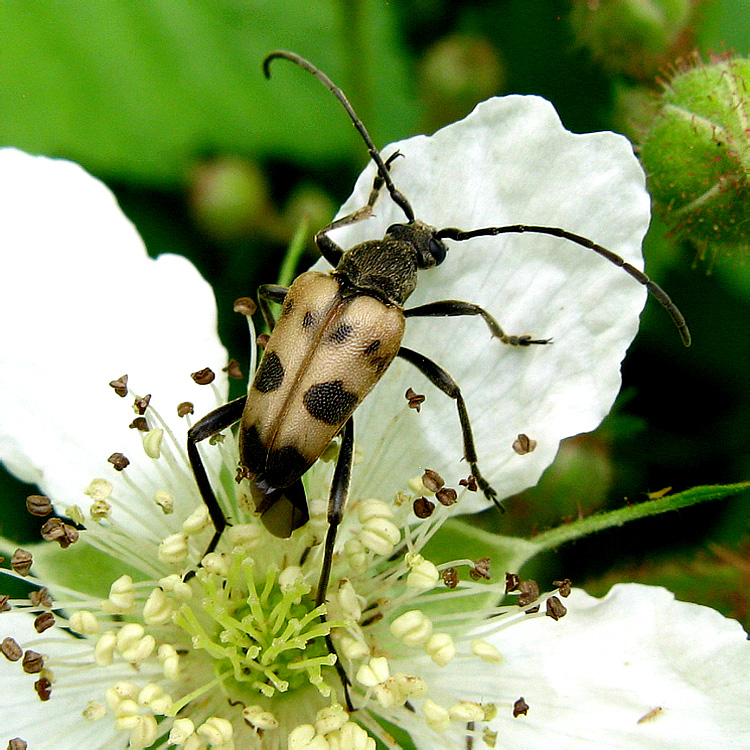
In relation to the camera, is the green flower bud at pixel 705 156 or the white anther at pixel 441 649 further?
the green flower bud at pixel 705 156

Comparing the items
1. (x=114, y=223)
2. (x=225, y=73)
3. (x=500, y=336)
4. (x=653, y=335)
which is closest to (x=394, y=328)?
(x=500, y=336)

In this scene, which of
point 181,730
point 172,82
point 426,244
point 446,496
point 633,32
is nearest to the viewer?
point 181,730

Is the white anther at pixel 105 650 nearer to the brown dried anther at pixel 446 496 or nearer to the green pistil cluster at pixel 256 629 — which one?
the green pistil cluster at pixel 256 629

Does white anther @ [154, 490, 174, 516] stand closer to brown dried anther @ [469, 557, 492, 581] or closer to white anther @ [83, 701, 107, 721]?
white anther @ [83, 701, 107, 721]

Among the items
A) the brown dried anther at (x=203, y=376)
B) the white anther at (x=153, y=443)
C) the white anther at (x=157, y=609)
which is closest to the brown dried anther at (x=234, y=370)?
the brown dried anther at (x=203, y=376)

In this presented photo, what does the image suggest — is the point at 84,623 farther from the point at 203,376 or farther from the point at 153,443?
the point at 203,376

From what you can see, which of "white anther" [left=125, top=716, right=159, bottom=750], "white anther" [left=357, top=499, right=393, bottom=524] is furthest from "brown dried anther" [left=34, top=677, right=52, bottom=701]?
"white anther" [left=357, top=499, right=393, bottom=524]

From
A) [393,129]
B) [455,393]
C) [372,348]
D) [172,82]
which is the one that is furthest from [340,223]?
[172,82]

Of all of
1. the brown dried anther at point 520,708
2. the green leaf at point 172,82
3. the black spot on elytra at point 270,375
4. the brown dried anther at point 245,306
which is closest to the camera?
the brown dried anther at point 520,708
